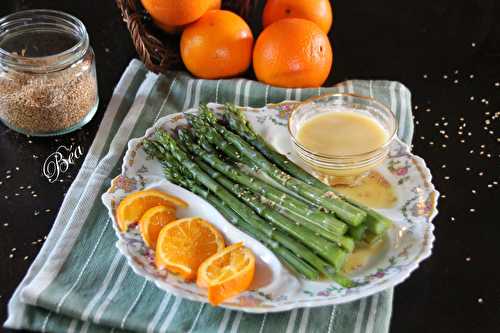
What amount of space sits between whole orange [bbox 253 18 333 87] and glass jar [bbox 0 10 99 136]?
0.63 metres

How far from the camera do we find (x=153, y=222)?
2.11 meters

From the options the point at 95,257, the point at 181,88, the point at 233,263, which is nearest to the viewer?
the point at 233,263

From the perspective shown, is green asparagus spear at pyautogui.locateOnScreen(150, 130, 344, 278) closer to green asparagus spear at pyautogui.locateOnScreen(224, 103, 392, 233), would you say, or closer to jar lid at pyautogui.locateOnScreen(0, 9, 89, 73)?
green asparagus spear at pyautogui.locateOnScreen(224, 103, 392, 233)

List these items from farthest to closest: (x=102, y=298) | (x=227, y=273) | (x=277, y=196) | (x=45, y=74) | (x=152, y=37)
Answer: (x=152, y=37) → (x=45, y=74) → (x=277, y=196) → (x=102, y=298) → (x=227, y=273)

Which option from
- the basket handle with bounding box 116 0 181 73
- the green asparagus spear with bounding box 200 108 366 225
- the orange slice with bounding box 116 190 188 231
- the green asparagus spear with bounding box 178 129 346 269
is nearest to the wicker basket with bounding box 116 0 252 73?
the basket handle with bounding box 116 0 181 73

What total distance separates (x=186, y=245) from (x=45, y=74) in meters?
0.87

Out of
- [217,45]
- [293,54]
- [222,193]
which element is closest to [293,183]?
[222,193]

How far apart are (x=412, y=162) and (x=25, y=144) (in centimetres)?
134

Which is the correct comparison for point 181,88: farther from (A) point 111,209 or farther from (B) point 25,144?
(A) point 111,209

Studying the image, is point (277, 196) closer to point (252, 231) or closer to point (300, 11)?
point (252, 231)

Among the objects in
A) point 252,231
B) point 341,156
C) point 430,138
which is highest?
point 341,156

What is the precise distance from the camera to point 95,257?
214cm

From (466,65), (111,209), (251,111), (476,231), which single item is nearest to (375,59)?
(466,65)

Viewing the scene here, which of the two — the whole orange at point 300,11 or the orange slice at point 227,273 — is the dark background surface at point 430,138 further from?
the orange slice at point 227,273
